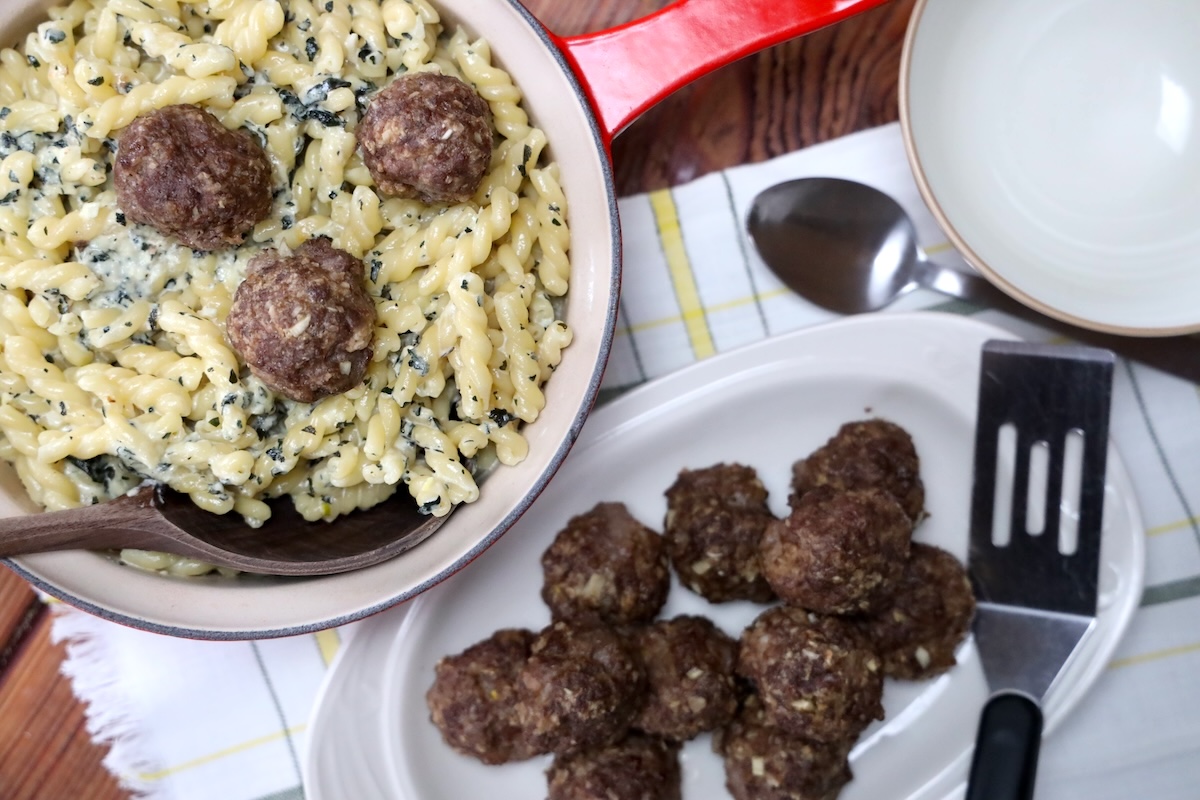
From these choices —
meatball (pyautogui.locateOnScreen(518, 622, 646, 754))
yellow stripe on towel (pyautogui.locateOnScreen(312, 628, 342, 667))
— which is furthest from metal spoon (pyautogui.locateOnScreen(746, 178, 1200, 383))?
yellow stripe on towel (pyautogui.locateOnScreen(312, 628, 342, 667))

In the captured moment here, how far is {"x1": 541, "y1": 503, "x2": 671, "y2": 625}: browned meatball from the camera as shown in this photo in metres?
2.53

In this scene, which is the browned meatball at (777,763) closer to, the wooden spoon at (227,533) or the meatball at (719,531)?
the meatball at (719,531)

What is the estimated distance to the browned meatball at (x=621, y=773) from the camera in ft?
7.93

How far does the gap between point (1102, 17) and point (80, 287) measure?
282 cm

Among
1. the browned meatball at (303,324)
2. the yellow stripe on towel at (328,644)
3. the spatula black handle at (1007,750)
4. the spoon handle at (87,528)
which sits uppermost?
the browned meatball at (303,324)

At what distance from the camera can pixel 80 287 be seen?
7.02 ft

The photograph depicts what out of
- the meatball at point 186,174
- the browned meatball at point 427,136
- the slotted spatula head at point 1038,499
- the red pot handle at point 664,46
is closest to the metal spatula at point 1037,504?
the slotted spatula head at point 1038,499

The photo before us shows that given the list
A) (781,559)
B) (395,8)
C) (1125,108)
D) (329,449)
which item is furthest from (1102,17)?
(329,449)

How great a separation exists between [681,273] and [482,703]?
1.35 m

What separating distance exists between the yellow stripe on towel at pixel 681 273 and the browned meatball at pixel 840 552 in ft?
2.02

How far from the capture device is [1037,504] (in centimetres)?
254

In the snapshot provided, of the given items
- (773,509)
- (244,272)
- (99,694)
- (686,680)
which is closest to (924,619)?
(773,509)

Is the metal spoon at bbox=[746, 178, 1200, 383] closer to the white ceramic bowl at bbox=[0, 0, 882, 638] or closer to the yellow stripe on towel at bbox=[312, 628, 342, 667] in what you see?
the white ceramic bowl at bbox=[0, 0, 882, 638]

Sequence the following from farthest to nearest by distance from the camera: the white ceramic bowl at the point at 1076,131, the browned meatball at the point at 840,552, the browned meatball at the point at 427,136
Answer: the white ceramic bowl at the point at 1076,131
the browned meatball at the point at 840,552
the browned meatball at the point at 427,136
